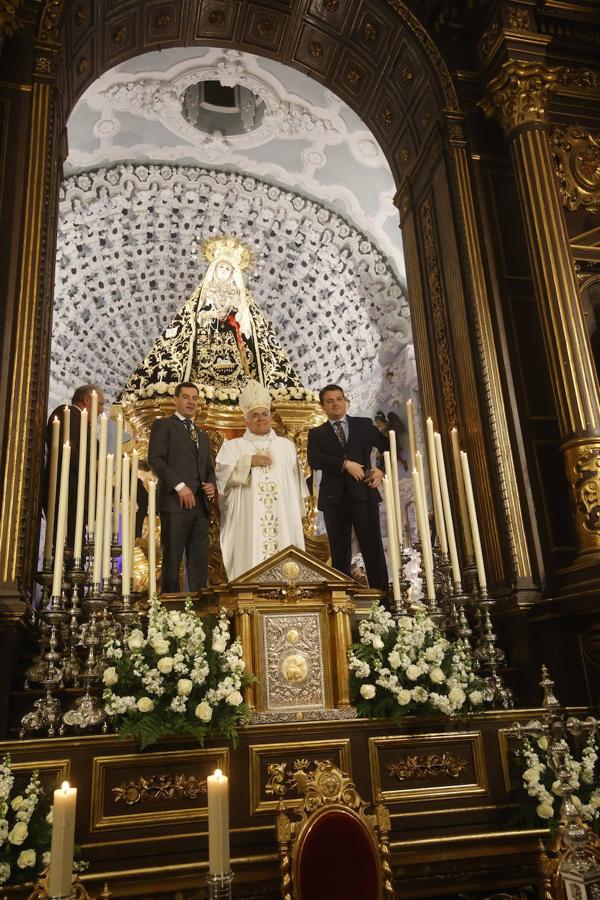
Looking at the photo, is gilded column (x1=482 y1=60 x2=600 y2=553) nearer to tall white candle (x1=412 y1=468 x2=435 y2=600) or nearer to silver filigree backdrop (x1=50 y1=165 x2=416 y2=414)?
tall white candle (x1=412 y1=468 x2=435 y2=600)

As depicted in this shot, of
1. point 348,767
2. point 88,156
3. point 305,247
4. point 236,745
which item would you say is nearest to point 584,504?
point 348,767

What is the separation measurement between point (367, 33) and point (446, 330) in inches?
115

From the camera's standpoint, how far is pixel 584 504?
4957 millimetres

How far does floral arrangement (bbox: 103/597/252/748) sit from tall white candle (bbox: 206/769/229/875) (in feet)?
3.76

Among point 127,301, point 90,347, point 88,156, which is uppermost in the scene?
point 88,156

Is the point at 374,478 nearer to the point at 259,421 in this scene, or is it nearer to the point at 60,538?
the point at 259,421

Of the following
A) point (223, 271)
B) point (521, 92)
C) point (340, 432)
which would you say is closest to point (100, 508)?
point (340, 432)

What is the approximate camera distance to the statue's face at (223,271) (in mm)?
8805

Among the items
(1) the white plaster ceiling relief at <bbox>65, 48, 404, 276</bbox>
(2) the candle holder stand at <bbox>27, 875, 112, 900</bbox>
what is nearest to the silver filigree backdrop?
(1) the white plaster ceiling relief at <bbox>65, 48, 404, 276</bbox>

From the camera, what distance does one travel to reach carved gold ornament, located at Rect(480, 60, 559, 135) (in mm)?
5910

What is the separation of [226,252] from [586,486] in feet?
17.8

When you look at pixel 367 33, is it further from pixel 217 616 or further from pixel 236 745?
pixel 236 745

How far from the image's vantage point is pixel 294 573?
388 centimetres

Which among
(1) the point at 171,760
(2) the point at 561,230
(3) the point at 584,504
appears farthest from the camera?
(2) the point at 561,230
